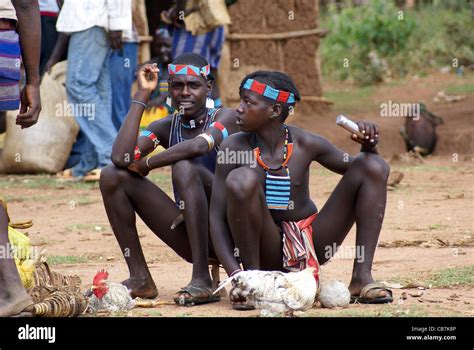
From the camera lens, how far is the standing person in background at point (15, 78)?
4594 millimetres

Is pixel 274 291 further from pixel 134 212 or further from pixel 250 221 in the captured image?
pixel 134 212

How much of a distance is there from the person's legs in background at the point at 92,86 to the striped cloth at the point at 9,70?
5.22m

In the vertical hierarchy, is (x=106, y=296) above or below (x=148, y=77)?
below

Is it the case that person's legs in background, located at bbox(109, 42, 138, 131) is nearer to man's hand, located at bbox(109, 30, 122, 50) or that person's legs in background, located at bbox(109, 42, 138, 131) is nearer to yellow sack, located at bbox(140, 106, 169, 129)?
man's hand, located at bbox(109, 30, 122, 50)

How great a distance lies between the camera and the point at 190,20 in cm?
1127

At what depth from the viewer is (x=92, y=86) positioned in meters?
10.1

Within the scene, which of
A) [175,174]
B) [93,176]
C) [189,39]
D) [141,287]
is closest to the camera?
[175,174]

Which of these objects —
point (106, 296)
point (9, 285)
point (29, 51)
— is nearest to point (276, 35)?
point (29, 51)

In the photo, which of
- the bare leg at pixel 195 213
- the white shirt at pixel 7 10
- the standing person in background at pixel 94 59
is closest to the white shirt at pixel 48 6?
the standing person in background at pixel 94 59

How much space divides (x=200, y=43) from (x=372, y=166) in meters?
6.46

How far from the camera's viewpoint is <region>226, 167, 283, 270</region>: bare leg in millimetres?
4977
